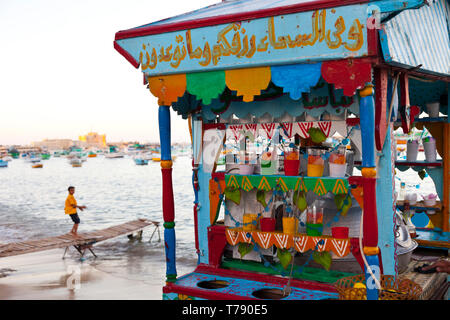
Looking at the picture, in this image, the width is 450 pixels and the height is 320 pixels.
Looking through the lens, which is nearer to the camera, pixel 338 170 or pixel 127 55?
pixel 338 170

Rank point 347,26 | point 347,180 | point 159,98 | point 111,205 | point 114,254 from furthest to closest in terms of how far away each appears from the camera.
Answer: point 111,205 < point 114,254 < point 159,98 < point 347,180 < point 347,26

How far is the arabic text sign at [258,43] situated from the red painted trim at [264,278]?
3059 millimetres

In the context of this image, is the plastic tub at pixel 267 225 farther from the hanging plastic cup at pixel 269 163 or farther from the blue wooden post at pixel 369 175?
the blue wooden post at pixel 369 175

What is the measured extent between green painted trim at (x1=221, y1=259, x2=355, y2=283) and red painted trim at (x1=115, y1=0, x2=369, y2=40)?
3.57 meters

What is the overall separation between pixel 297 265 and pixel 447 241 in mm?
3229

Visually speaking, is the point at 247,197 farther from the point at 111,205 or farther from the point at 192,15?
the point at 111,205

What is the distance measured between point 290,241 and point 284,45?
277 centimetres

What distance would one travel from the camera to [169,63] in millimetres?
6418

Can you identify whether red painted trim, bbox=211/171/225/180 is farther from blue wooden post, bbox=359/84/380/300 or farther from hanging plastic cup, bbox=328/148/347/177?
blue wooden post, bbox=359/84/380/300

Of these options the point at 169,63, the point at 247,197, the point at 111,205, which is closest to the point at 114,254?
the point at 247,197

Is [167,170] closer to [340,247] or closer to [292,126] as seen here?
[292,126]

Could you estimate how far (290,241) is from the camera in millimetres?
6590

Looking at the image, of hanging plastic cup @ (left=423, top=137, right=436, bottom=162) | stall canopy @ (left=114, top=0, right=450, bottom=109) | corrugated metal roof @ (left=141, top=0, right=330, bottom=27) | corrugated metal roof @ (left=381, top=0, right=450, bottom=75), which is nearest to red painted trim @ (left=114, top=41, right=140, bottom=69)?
stall canopy @ (left=114, top=0, right=450, bottom=109)

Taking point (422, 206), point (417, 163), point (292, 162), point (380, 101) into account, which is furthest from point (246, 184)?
point (422, 206)
